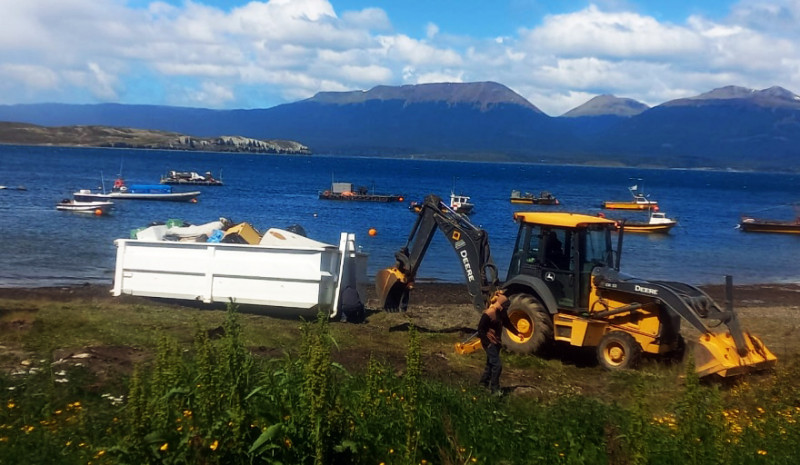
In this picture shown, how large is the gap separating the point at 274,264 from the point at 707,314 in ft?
25.4

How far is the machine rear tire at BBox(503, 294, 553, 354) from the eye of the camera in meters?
13.1

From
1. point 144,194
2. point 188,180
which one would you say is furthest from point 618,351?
point 188,180

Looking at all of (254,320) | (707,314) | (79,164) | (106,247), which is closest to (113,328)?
(254,320)

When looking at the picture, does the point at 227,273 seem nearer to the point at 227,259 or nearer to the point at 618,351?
the point at 227,259

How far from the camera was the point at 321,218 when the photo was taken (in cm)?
5753

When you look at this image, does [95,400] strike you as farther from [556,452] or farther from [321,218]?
[321,218]

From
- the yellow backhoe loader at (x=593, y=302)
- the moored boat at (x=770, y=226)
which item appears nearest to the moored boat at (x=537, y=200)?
the moored boat at (x=770, y=226)

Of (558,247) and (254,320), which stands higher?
(558,247)

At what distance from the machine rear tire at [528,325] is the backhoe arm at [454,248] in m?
0.60

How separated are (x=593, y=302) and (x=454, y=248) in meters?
2.72

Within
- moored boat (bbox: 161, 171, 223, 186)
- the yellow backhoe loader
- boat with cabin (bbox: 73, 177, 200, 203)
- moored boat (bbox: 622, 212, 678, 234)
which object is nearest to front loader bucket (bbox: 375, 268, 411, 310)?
the yellow backhoe loader

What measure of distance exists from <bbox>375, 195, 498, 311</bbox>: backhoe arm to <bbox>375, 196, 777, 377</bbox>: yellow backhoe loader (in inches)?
1.0

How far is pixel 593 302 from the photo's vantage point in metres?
13.1

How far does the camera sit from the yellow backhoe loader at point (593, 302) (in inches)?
469
